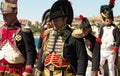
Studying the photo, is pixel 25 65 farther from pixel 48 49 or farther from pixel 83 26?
pixel 83 26

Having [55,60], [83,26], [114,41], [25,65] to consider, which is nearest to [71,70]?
[55,60]

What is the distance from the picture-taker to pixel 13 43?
8859mm

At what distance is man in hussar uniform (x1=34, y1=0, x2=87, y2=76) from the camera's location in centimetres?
839

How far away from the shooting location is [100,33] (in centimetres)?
1694

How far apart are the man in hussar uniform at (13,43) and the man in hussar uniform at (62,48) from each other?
0.99 ft

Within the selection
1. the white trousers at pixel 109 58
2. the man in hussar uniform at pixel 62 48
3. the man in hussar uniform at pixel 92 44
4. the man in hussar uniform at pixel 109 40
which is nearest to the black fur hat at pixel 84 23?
the man in hussar uniform at pixel 92 44

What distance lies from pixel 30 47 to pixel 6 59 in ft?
1.66

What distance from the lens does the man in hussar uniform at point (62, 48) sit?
8.39 meters

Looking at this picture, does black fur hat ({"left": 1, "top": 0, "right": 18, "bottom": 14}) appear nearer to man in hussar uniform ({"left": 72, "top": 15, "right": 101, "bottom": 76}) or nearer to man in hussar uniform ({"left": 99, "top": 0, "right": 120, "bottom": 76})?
man in hussar uniform ({"left": 72, "top": 15, "right": 101, "bottom": 76})

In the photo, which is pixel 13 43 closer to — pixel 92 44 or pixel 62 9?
pixel 62 9

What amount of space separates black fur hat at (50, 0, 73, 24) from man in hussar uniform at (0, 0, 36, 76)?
0.58 meters

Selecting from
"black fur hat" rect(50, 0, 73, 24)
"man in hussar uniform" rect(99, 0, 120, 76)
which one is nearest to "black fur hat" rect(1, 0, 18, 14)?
"black fur hat" rect(50, 0, 73, 24)

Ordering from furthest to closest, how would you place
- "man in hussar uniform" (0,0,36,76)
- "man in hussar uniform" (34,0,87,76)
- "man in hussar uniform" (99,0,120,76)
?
1. "man in hussar uniform" (99,0,120,76)
2. "man in hussar uniform" (0,0,36,76)
3. "man in hussar uniform" (34,0,87,76)

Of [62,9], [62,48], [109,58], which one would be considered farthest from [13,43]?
[109,58]
